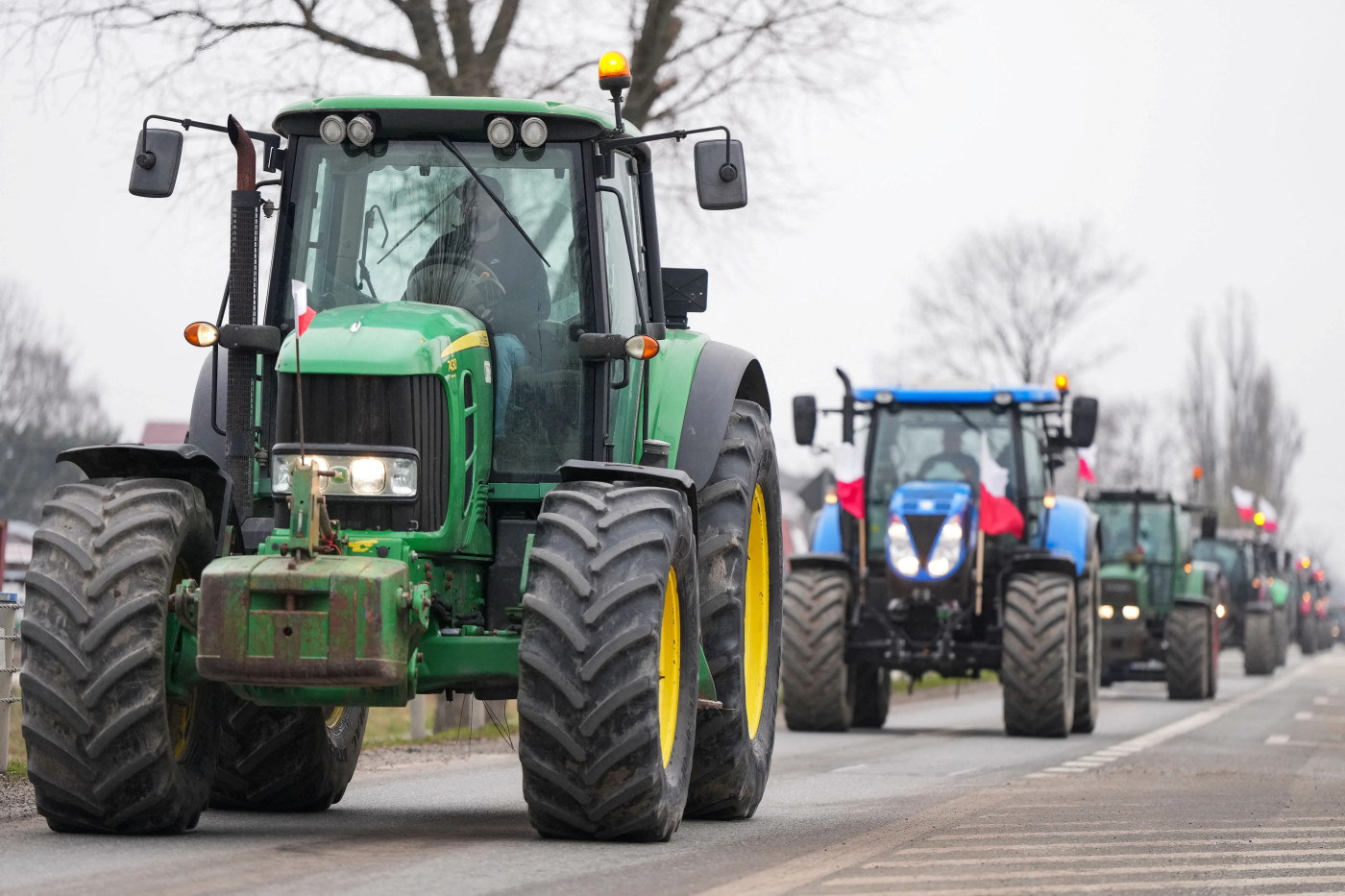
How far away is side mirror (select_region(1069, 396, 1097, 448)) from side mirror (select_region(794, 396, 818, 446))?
86.1 inches

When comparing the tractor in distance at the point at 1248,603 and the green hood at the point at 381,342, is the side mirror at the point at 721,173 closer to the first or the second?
the green hood at the point at 381,342

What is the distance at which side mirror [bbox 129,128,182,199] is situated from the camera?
845cm

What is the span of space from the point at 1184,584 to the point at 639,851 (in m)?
21.9

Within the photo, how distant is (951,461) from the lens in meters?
18.8

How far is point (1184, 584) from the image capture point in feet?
93.5

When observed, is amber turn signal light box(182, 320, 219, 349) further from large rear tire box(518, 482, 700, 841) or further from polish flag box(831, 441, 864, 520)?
polish flag box(831, 441, 864, 520)

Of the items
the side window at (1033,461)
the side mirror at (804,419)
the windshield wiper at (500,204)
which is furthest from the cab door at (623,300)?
the side window at (1033,461)

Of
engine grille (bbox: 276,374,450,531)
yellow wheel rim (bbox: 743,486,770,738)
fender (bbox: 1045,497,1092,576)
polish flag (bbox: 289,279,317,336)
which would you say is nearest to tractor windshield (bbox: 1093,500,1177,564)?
fender (bbox: 1045,497,1092,576)

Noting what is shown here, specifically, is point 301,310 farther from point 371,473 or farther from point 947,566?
point 947,566

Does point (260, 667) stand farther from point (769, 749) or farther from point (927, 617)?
point (927, 617)

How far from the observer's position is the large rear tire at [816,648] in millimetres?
17875

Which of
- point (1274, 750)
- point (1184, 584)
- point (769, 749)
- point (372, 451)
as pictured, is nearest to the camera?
point (372, 451)

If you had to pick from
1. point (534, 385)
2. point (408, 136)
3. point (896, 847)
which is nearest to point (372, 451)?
point (534, 385)

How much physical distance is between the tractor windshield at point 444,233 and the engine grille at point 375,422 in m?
0.76
